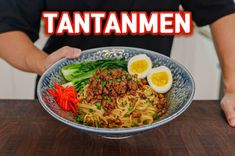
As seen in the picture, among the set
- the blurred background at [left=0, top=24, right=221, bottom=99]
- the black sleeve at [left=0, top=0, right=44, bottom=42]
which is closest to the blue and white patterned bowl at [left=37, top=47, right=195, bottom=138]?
the black sleeve at [left=0, top=0, right=44, bottom=42]

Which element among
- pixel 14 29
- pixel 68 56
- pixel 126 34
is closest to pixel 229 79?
pixel 126 34

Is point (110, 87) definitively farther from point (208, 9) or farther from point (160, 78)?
point (208, 9)

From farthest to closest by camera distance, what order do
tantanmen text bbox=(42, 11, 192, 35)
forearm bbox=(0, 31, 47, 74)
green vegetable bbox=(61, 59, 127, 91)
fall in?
tantanmen text bbox=(42, 11, 192, 35)
forearm bbox=(0, 31, 47, 74)
green vegetable bbox=(61, 59, 127, 91)

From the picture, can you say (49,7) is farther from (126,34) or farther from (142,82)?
(142,82)

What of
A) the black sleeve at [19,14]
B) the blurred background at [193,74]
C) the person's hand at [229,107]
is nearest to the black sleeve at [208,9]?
the person's hand at [229,107]

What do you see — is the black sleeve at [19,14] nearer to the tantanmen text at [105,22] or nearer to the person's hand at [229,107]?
the tantanmen text at [105,22]

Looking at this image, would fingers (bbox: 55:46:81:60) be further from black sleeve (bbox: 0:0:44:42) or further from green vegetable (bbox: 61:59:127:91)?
black sleeve (bbox: 0:0:44:42)

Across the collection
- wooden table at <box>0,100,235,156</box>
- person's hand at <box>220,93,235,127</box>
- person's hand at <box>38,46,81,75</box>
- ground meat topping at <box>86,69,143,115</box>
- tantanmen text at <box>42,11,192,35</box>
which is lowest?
wooden table at <box>0,100,235,156</box>

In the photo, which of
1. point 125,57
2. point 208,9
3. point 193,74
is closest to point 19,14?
point 125,57
